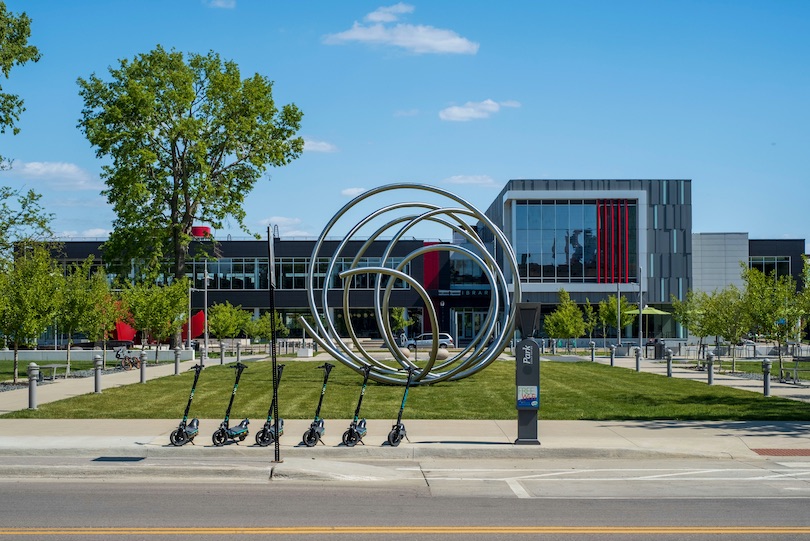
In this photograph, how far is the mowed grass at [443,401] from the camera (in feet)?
67.4

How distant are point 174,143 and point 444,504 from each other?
132 feet

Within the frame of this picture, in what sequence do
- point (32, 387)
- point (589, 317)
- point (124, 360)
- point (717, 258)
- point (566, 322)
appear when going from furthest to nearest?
point (717, 258) < point (589, 317) < point (566, 322) < point (124, 360) < point (32, 387)

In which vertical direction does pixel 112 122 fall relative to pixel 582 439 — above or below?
above

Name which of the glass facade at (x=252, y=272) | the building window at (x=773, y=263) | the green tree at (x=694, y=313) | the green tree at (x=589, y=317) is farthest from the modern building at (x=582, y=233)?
the building window at (x=773, y=263)

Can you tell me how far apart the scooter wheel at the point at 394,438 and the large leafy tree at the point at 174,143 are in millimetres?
33697

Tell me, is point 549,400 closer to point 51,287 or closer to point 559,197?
point 51,287

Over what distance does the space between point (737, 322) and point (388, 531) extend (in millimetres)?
34042

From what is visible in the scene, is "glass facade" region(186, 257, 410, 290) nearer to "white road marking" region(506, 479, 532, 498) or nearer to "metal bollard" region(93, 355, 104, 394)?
"metal bollard" region(93, 355, 104, 394)

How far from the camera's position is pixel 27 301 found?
29.9 meters

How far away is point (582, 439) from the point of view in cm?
1634

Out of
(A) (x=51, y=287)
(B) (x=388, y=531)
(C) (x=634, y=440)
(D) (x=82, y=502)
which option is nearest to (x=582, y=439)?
(C) (x=634, y=440)


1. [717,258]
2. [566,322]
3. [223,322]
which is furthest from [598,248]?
[223,322]

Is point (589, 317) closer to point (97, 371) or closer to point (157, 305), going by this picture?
point (157, 305)

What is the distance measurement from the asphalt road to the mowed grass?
6417 mm
